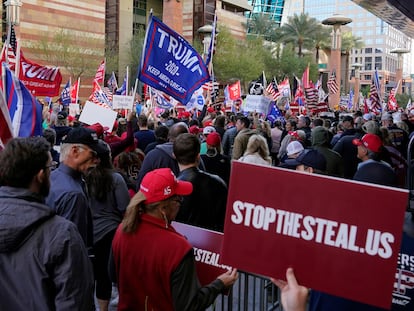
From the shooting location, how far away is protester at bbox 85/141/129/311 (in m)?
4.36

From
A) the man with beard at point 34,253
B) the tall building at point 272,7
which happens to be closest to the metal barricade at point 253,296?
the man with beard at point 34,253

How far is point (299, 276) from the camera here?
1.92 m

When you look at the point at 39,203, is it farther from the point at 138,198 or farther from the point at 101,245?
the point at 101,245

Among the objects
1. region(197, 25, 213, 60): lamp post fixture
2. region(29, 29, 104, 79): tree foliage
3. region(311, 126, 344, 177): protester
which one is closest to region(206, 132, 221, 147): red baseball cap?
region(311, 126, 344, 177): protester

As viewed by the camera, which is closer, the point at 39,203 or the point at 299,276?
the point at 299,276

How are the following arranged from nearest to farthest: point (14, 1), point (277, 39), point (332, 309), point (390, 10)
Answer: point (332, 309) < point (390, 10) < point (14, 1) < point (277, 39)

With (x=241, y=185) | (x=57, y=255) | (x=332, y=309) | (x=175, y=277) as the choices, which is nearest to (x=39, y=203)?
(x=57, y=255)

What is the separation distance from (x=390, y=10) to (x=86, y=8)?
1581 inches

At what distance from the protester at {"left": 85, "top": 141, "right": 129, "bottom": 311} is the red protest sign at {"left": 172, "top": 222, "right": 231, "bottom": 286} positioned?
56.5 inches

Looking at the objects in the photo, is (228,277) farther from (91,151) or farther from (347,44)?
(347,44)

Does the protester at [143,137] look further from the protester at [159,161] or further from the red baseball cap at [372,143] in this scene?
the red baseball cap at [372,143]

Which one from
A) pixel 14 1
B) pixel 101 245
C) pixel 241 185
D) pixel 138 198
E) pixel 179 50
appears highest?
pixel 14 1

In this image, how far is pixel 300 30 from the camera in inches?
2306

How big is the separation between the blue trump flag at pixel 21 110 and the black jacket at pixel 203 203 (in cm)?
165
